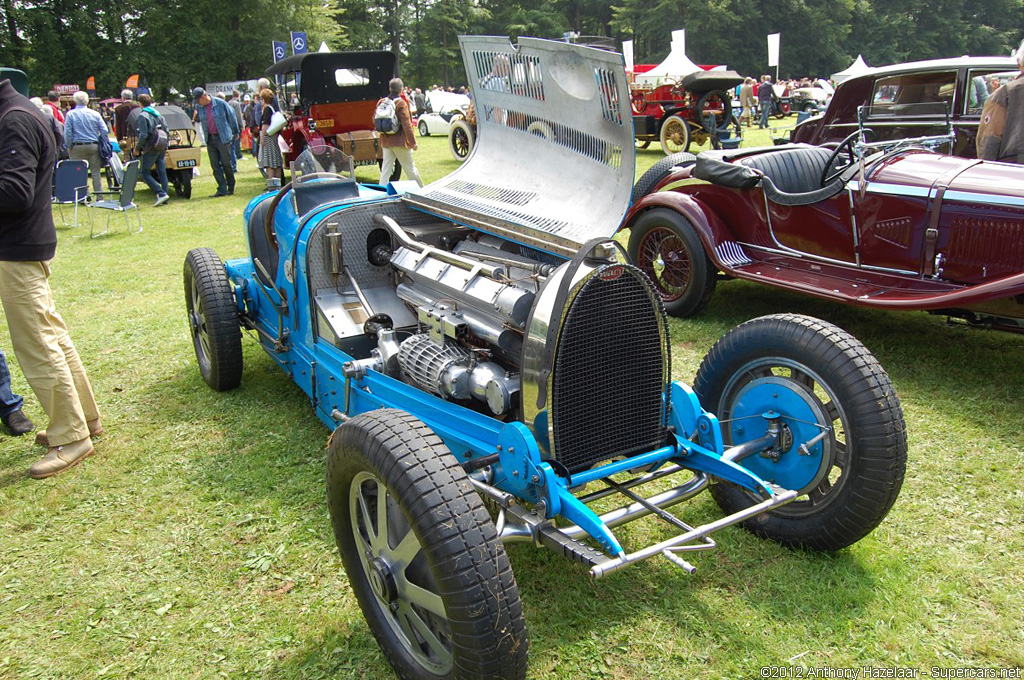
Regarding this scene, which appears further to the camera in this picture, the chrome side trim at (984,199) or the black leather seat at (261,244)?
the black leather seat at (261,244)

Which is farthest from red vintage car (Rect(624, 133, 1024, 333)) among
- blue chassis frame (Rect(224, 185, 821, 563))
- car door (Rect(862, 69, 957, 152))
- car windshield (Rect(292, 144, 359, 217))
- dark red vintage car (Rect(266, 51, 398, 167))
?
dark red vintage car (Rect(266, 51, 398, 167))

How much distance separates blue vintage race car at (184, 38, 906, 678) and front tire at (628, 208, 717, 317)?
Answer: 2614 mm

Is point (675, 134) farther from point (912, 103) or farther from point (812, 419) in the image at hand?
point (812, 419)

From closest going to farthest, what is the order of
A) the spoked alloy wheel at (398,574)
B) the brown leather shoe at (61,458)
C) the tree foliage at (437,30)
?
the spoked alloy wheel at (398,574)
the brown leather shoe at (61,458)
the tree foliage at (437,30)

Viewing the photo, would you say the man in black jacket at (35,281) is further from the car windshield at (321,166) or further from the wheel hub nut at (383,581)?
the wheel hub nut at (383,581)

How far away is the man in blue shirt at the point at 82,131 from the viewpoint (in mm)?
→ 13289

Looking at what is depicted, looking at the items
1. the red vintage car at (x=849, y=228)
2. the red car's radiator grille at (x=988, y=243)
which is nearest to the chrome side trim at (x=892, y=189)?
the red vintage car at (x=849, y=228)

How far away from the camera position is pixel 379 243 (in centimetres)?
420

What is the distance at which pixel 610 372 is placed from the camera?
108 inches

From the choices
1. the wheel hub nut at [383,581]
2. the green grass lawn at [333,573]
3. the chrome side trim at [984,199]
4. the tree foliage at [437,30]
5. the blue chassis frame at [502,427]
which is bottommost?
the green grass lawn at [333,573]

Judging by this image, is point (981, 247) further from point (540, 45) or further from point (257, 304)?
point (257, 304)

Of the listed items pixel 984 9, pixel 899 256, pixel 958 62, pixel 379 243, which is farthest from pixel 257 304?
pixel 984 9

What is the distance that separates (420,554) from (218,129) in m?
12.7

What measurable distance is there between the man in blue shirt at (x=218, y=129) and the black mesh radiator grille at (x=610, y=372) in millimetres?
12398
